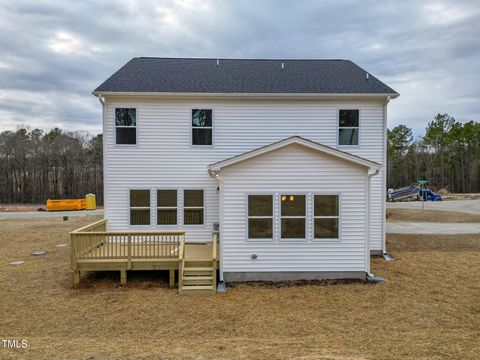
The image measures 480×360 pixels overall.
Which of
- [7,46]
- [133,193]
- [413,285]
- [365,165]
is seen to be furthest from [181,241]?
[7,46]

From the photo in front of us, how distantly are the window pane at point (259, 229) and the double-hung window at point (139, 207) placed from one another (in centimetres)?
438

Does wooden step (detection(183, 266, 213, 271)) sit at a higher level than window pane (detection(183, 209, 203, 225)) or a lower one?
lower

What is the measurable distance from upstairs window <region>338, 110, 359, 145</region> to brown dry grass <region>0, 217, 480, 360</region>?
15.3ft

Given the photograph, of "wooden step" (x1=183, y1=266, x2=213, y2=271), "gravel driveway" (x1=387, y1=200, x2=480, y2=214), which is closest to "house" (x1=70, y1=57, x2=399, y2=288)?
"wooden step" (x1=183, y1=266, x2=213, y2=271)

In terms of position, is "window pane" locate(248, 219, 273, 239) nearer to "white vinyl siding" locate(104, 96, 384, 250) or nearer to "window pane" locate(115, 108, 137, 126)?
"white vinyl siding" locate(104, 96, 384, 250)

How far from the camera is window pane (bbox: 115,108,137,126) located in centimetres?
1171

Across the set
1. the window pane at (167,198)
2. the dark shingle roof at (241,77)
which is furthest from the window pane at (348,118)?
the window pane at (167,198)

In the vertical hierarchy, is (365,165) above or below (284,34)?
below

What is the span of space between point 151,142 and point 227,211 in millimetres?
4418

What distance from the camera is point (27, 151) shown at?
136 ft

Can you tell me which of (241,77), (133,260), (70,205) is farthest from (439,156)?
(133,260)

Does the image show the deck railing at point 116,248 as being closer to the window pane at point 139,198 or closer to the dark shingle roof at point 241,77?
the window pane at point 139,198

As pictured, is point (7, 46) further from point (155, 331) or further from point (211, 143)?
point (155, 331)

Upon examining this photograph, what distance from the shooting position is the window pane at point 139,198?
38.4 ft
